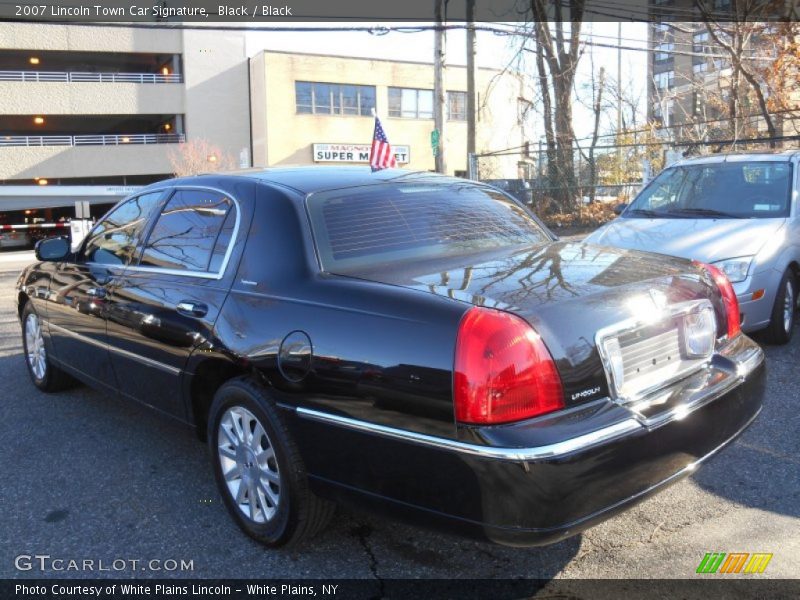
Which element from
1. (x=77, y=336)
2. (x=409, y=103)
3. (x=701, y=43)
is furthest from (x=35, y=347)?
(x=409, y=103)

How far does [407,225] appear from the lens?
3508 millimetres

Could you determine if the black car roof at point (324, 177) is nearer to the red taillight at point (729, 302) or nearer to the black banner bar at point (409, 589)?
the red taillight at point (729, 302)

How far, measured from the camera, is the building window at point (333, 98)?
137 ft

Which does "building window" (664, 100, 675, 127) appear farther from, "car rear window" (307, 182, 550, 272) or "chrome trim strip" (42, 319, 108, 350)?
"chrome trim strip" (42, 319, 108, 350)

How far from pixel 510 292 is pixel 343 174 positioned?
1.54 metres

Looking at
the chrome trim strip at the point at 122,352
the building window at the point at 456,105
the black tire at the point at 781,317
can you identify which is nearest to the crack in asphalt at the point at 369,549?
the chrome trim strip at the point at 122,352

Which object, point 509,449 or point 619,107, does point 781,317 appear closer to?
point 509,449

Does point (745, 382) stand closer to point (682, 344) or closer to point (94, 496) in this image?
point (682, 344)

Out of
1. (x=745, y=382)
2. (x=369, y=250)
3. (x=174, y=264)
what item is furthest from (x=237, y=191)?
(x=745, y=382)

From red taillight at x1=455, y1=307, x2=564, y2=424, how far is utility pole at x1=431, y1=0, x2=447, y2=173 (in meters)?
14.6

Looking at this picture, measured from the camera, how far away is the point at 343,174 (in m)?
3.89

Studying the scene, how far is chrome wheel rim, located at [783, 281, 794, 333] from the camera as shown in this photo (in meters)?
5.99

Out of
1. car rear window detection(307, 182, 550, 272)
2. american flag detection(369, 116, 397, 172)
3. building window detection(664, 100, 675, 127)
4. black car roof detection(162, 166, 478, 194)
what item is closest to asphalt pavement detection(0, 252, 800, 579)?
car rear window detection(307, 182, 550, 272)

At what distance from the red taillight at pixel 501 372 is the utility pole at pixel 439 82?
1458cm
